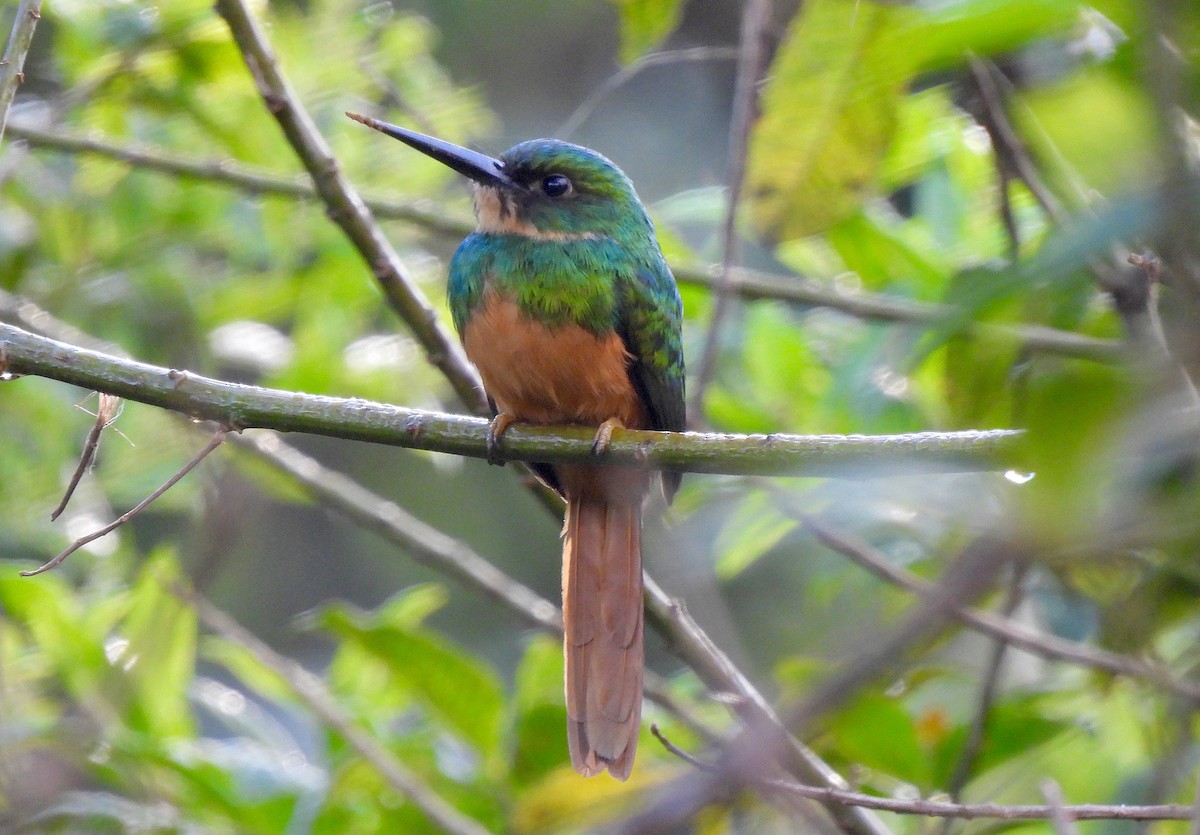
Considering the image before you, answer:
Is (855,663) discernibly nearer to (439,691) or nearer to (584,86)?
(439,691)

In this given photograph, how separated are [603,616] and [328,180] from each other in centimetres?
79

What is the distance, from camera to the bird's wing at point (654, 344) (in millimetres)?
2291

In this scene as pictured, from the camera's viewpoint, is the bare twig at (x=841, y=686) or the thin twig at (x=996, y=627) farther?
the thin twig at (x=996, y=627)

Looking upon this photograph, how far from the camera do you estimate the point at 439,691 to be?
7.52ft

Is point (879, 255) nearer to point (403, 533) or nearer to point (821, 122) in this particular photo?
point (821, 122)

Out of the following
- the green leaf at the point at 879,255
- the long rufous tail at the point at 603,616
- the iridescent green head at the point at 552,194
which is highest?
the iridescent green head at the point at 552,194

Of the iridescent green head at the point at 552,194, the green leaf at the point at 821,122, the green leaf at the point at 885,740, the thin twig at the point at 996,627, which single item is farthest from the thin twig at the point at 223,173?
the green leaf at the point at 885,740

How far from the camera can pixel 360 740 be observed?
2.19 meters

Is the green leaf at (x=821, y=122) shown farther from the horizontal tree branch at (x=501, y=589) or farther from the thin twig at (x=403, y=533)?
the thin twig at (x=403, y=533)

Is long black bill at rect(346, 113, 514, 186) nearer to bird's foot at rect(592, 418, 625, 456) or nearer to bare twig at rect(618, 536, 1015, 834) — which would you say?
bird's foot at rect(592, 418, 625, 456)

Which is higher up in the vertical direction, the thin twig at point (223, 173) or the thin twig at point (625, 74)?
the thin twig at point (625, 74)

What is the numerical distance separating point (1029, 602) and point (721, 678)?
0.99m

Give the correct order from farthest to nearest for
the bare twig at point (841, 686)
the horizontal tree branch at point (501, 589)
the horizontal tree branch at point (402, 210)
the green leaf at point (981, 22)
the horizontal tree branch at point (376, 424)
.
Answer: the horizontal tree branch at point (402, 210), the horizontal tree branch at point (501, 589), the horizontal tree branch at point (376, 424), the green leaf at point (981, 22), the bare twig at point (841, 686)

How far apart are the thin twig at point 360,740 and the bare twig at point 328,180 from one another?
0.52 meters
